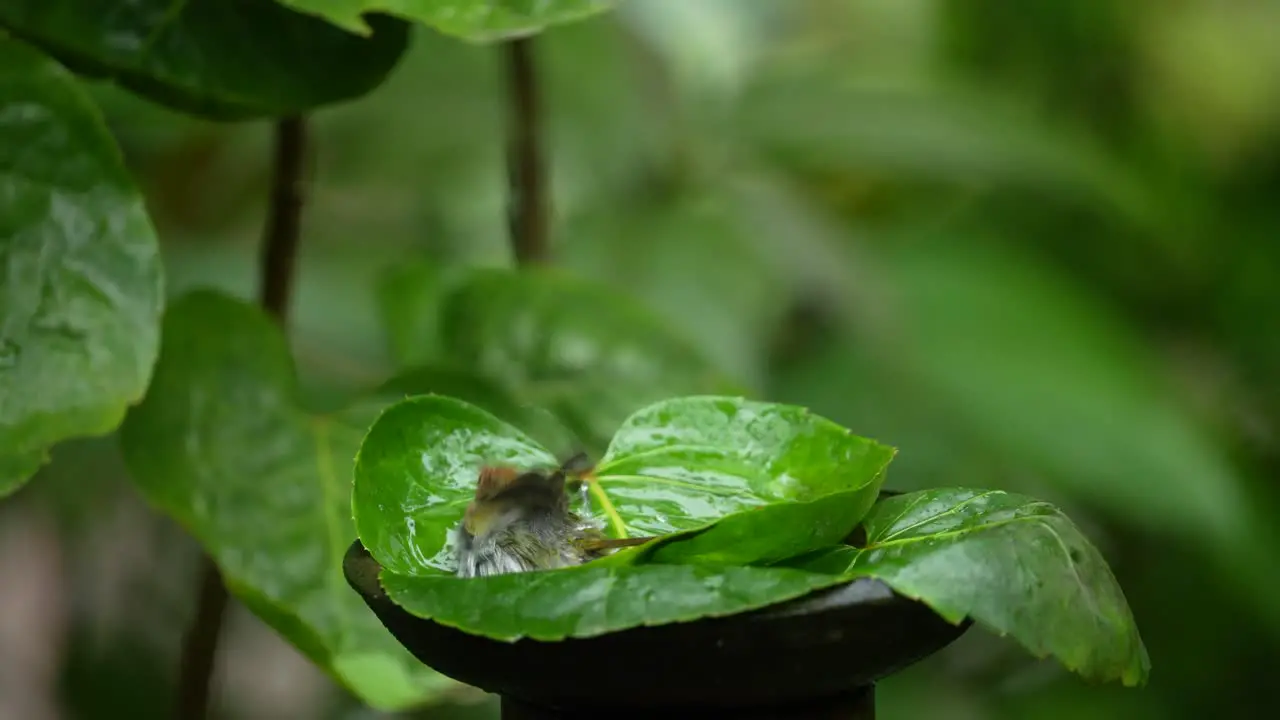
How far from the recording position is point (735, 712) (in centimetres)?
28

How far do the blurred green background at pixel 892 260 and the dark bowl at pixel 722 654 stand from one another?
1.43ft

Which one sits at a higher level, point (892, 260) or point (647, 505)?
point (647, 505)

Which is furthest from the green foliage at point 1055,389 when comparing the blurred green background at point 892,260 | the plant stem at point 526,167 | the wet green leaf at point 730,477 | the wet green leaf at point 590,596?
the wet green leaf at point 590,596

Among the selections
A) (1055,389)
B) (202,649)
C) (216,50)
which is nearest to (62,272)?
(216,50)

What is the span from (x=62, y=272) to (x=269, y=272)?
0.18 metres

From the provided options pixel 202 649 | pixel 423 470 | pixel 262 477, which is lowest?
pixel 202 649

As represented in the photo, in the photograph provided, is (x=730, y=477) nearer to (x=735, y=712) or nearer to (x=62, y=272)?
(x=735, y=712)

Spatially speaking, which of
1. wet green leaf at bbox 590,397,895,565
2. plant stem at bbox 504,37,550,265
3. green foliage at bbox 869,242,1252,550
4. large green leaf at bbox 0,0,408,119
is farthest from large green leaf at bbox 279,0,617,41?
green foliage at bbox 869,242,1252,550

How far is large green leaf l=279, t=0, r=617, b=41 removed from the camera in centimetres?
46

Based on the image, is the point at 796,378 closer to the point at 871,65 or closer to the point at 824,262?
the point at 824,262

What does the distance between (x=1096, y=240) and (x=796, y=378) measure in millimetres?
610

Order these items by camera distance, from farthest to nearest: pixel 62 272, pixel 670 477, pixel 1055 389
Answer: pixel 1055 389, pixel 62 272, pixel 670 477

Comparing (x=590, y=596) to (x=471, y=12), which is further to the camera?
(x=471, y=12)

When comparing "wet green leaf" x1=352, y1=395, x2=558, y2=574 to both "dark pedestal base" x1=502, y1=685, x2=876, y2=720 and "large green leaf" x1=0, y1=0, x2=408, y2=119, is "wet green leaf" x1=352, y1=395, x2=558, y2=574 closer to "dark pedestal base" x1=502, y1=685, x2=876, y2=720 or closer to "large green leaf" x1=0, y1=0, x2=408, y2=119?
"dark pedestal base" x1=502, y1=685, x2=876, y2=720
